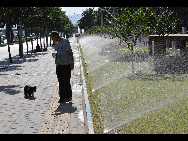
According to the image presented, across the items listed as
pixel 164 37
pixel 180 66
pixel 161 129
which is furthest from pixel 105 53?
pixel 161 129

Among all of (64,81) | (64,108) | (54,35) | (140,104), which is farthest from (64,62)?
(140,104)

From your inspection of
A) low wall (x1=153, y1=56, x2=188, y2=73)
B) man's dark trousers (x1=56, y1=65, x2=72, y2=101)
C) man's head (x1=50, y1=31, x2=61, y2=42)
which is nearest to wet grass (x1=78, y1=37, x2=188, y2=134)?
man's dark trousers (x1=56, y1=65, x2=72, y2=101)

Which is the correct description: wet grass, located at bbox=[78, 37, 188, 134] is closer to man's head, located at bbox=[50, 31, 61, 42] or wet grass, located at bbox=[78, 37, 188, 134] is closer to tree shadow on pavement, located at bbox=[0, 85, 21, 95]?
man's head, located at bbox=[50, 31, 61, 42]

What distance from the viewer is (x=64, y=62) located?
31.3 ft

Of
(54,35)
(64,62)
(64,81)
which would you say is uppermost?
(54,35)

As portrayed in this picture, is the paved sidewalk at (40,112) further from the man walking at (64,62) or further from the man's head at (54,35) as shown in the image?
the man's head at (54,35)

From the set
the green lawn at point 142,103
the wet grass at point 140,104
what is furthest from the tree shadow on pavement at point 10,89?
the green lawn at point 142,103

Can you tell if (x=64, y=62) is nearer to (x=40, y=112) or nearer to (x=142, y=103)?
(x=40, y=112)

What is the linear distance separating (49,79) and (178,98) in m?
6.16

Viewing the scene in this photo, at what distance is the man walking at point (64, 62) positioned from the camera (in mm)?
9516

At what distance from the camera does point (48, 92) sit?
11266 mm

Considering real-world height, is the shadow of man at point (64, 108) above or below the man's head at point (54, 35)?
below
